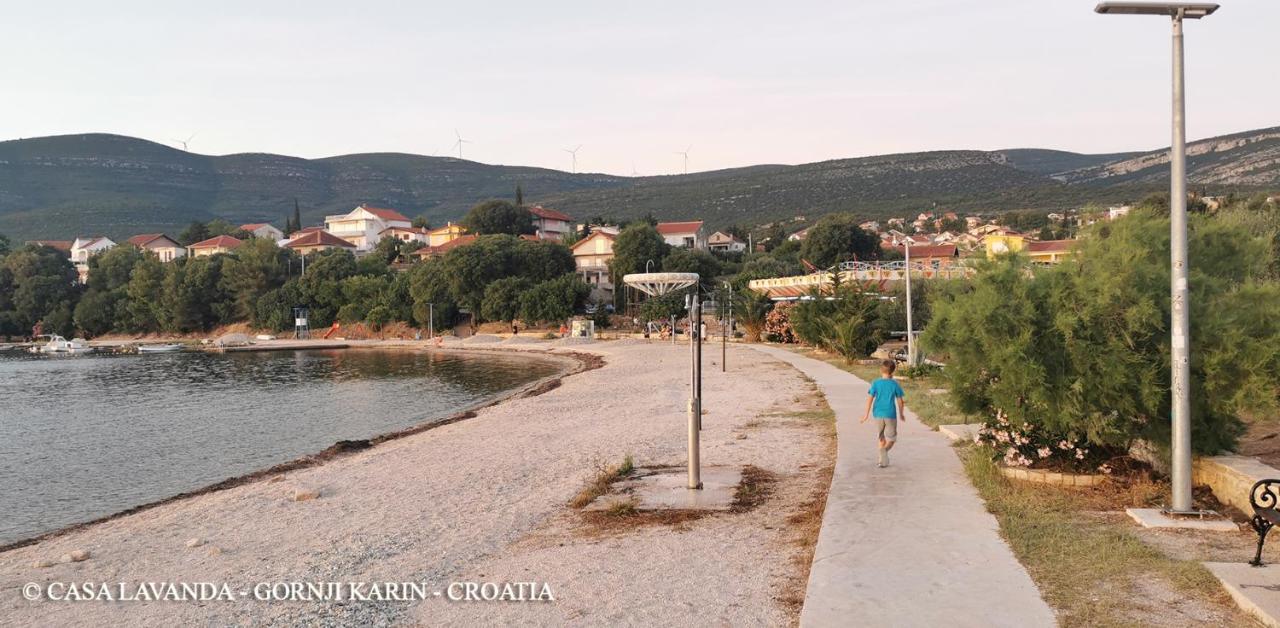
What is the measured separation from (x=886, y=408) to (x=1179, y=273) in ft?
12.7

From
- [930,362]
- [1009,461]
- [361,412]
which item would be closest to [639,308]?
[361,412]

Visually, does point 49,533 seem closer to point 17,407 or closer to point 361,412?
point 361,412

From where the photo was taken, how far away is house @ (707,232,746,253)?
10931 cm

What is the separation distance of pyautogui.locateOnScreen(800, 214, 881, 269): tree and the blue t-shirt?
7020 centimetres

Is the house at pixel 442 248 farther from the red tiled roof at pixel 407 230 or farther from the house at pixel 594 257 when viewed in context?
the red tiled roof at pixel 407 230

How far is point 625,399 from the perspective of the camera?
26672 millimetres

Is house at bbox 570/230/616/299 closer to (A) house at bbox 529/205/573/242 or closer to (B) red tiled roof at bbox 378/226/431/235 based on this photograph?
(A) house at bbox 529/205/573/242

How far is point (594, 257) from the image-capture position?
309 feet

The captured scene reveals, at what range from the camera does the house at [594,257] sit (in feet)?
296

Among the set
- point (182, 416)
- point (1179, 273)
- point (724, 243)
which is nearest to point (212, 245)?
point (724, 243)

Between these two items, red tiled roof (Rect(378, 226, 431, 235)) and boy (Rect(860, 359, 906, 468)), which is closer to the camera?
boy (Rect(860, 359, 906, 468))

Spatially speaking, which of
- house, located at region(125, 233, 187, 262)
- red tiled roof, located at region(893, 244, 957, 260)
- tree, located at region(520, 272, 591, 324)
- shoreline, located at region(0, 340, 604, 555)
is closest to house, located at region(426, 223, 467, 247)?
house, located at region(125, 233, 187, 262)

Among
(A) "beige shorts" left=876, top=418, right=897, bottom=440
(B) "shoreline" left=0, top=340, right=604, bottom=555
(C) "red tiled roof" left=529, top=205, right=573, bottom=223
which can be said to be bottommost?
(B) "shoreline" left=0, top=340, right=604, bottom=555

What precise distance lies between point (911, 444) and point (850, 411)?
428 cm
